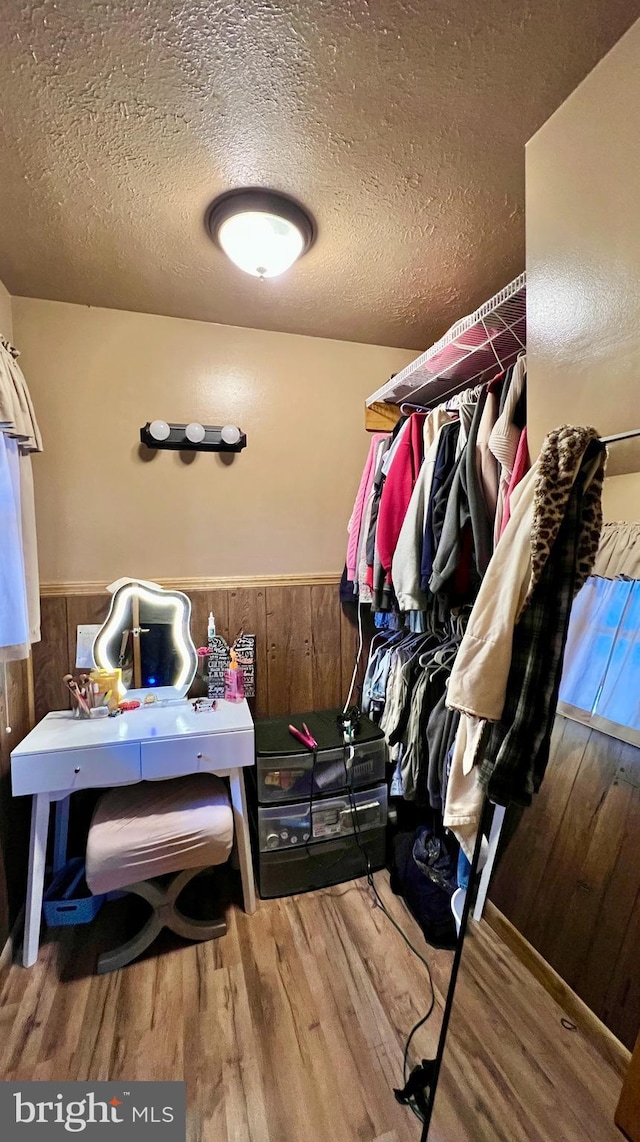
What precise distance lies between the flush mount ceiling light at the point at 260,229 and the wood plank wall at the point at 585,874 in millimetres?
1607

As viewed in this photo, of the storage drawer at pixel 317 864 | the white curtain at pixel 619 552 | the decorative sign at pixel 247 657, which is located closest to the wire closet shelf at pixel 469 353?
the white curtain at pixel 619 552

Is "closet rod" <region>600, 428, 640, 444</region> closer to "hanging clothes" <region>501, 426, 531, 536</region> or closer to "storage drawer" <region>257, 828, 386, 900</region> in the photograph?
"hanging clothes" <region>501, 426, 531, 536</region>

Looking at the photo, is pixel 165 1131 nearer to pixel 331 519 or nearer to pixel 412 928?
pixel 412 928

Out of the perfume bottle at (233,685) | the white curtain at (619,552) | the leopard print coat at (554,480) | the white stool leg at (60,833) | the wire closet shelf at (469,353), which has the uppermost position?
the wire closet shelf at (469,353)

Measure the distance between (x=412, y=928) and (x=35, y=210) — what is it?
2.71 m

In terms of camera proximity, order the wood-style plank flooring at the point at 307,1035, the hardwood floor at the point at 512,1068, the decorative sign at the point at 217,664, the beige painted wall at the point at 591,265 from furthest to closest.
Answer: the decorative sign at the point at 217,664 → the wood-style plank flooring at the point at 307,1035 → the hardwood floor at the point at 512,1068 → the beige painted wall at the point at 591,265

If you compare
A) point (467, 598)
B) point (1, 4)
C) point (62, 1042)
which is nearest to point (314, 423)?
point (467, 598)

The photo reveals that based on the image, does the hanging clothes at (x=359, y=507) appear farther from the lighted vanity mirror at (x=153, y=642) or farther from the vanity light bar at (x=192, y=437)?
the lighted vanity mirror at (x=153, y=642)

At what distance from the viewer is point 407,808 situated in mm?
2086

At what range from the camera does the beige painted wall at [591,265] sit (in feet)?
2.65

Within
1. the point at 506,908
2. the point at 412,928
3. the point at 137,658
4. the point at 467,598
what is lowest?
the point at 412,928

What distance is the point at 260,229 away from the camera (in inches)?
53.9

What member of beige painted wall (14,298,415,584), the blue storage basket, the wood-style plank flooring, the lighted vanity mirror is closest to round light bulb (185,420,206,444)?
beige painted wall (14,298,415,584)

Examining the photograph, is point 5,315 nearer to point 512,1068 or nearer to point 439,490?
point 439,490
